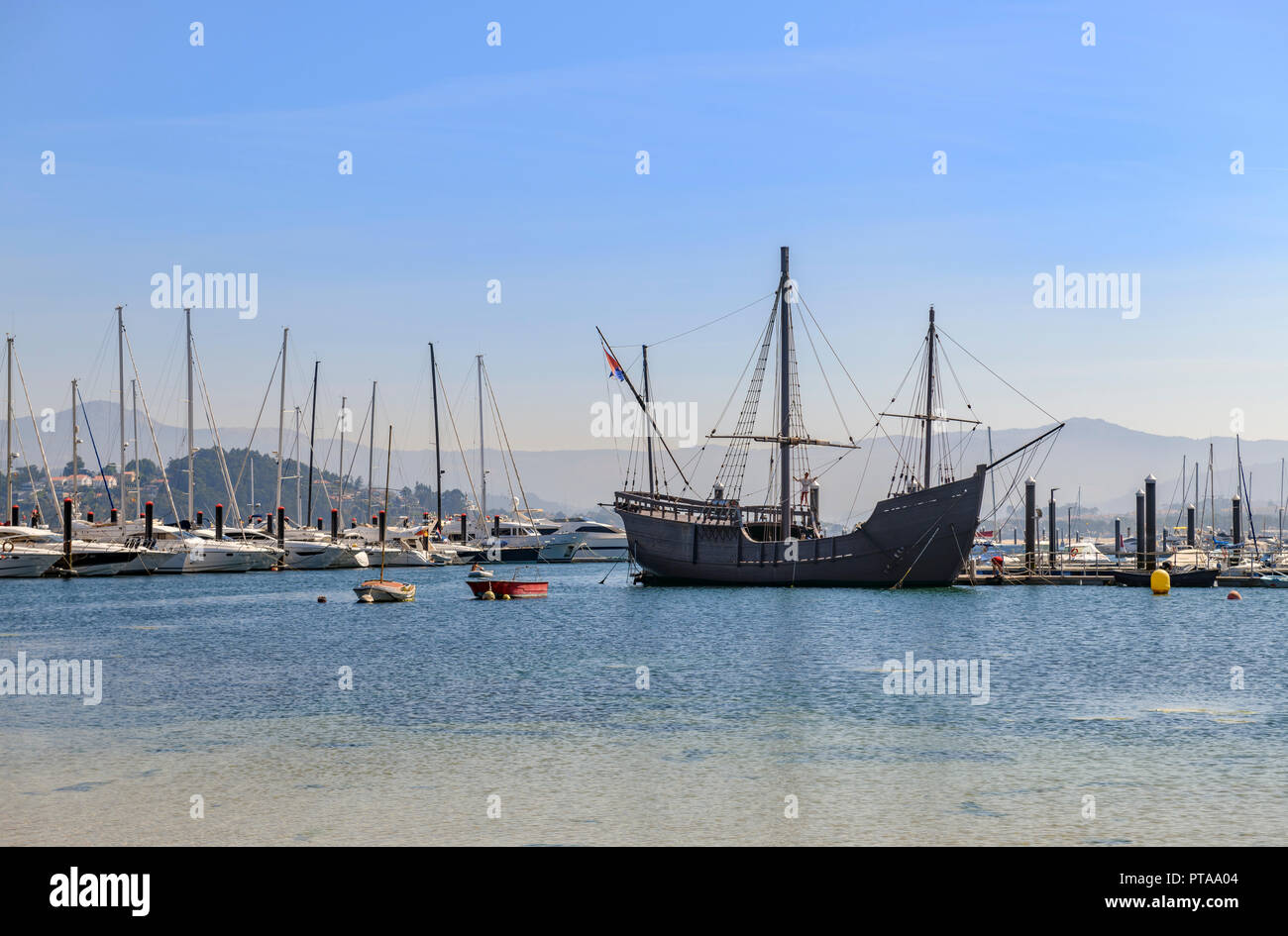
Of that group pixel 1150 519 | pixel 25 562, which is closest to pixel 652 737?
pixel 1150 519

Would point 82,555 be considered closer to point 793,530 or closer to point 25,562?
point 25,562

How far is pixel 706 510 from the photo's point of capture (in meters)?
85.5

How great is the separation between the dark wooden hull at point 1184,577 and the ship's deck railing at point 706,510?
2464 cm

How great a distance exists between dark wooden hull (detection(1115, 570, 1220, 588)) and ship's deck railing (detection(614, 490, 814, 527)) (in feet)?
80.8

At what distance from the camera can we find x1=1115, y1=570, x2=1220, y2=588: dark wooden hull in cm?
8856

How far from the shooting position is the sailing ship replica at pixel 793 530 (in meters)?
76.9

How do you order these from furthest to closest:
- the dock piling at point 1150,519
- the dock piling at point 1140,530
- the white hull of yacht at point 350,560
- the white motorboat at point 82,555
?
the white hull of yacht at point 350,560
the white motorboat at point 82,555
the dock piling at point 1140,530
the dock piling at point 1150,519

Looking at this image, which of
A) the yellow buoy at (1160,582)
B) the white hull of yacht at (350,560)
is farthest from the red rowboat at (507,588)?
the white hull of yacht at (350,560)

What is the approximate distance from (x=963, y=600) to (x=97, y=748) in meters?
56.5

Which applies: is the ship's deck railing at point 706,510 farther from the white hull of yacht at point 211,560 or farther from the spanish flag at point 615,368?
the white hull of yacht at point 211,560

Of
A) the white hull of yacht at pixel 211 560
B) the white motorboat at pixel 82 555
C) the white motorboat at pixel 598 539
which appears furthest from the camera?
the white motorboat at pixel 598 539

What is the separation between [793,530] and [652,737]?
58.3 metres
